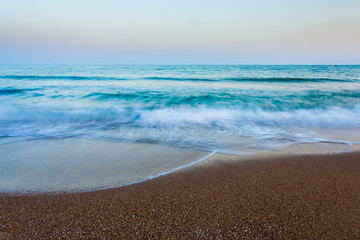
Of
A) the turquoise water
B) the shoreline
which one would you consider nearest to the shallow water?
the shoreline

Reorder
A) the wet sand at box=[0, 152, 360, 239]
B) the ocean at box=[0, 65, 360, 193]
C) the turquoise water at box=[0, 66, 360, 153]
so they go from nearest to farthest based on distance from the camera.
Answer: the wet sand at box=[0, 152, 360, 239]
the ocean at box=[0, 65, 360, 193]
the turquoise water at box=[0, 66, 360, 153]

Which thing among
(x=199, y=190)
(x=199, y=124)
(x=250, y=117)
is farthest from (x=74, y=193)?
(x=250, y=117)

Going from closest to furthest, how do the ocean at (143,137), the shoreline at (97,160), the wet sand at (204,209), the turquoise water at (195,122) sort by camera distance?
the wet sand at (204,209), the shoreline at (97,160), the ocean at (143,137), the turquoise water at (195,122)

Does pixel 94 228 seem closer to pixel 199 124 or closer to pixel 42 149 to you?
pixel 42 149

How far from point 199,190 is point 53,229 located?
135 centimetres

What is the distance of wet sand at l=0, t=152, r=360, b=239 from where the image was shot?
1.65m

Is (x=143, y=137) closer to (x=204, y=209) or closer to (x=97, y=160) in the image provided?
(x=97, y=160)

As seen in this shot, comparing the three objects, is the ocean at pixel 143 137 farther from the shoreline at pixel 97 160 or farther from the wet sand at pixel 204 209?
the wet sand at pixel 204 209

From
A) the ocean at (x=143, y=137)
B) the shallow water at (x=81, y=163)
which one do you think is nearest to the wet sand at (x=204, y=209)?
the shallow water at (x=81, y=163)

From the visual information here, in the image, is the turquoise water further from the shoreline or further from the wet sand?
the wet sand

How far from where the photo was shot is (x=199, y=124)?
6.00 meters

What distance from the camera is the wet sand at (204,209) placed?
165 centimetres

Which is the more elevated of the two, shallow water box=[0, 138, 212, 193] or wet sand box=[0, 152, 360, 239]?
wet sand box=[0, 152, 360, 239]

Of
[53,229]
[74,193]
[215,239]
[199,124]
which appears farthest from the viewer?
[199,124]
